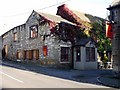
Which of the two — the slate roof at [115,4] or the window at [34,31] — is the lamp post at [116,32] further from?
the window at [34,31]

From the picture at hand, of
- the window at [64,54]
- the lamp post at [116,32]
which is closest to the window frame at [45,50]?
the window at [64,54]

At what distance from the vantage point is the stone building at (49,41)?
28.6 meters

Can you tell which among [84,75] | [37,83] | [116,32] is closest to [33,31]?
[84,75]

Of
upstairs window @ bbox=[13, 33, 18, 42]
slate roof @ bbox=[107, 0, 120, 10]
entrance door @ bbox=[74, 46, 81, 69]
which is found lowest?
entrance door @ bbox=[74, 46, 81, 69]

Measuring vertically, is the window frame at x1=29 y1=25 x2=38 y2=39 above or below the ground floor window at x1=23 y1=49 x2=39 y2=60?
above

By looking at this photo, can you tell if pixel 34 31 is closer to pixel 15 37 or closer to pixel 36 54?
pixel 36 54

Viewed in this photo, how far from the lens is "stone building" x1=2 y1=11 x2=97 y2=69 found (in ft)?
93.8

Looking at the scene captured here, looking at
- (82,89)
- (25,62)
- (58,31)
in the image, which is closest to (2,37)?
(25,62)

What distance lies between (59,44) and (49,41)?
4.90ft

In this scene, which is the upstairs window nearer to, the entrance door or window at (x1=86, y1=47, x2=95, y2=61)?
the entrance door

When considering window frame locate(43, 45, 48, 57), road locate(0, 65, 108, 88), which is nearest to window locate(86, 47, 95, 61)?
window frame locate(43, 45, 48, 57)

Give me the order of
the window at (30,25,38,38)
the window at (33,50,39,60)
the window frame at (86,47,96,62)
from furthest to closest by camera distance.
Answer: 1. the window at (30,25,38,38)
2. the window at (33,50,39,60)
3. the window frame at (86,47,96,62)

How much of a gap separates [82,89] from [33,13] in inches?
790

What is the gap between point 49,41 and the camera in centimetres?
2920
